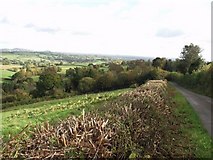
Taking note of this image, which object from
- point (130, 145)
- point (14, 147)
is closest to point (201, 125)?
point (130, 145)

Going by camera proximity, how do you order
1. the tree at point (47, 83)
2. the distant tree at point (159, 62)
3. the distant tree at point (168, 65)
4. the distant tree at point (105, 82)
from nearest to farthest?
the distant tree at point (105, 82)
the tree at point (47, 83)
the distant tree at point (168, 65)
the distant tree at point (159, 62)

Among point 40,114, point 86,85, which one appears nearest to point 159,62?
point 86,85

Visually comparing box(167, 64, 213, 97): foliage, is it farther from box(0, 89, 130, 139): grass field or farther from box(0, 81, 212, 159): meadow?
box(0, 81, 212, 159): meadow

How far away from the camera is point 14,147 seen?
18.8 feet

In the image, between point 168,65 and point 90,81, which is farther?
point 168,65

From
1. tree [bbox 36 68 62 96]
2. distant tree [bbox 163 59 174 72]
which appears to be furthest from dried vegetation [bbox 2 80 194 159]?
distant tree [bbox 163 59 174 72]

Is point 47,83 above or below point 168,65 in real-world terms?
below

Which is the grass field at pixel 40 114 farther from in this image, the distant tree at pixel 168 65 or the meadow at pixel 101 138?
the distant tree at pixel 168 65

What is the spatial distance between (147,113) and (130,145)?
340 cm

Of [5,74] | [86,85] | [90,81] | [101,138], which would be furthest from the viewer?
[5,74]

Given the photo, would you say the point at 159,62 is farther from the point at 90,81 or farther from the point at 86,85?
the point at 86,85

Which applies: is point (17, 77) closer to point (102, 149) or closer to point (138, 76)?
point (138, 76)

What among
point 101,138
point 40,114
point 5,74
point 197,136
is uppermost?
point 101,138

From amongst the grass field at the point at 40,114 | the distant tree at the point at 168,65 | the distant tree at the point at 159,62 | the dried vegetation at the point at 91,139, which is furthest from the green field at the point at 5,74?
the dried vegetation at the point at 91,139
